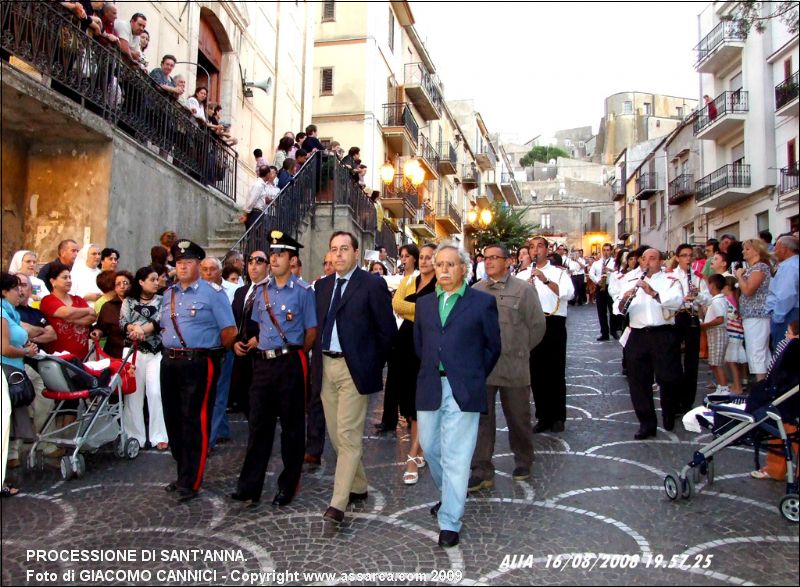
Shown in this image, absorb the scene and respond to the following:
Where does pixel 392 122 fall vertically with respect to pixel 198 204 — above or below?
above

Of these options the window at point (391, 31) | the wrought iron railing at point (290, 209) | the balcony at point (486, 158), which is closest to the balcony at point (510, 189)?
the balcony at point (486, 158)

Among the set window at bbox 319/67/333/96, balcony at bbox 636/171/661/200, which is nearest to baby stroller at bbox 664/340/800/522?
window at bbox 319/67/333/96

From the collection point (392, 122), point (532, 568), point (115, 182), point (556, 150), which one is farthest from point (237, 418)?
point (556, 150)

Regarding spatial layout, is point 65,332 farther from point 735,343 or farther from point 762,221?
point 762,221

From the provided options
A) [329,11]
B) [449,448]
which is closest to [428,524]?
[449,448]

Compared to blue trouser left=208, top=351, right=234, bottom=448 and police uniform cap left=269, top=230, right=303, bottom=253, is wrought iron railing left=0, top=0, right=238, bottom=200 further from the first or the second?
police uniform cap left=269, top=230, right=303, bottom=253

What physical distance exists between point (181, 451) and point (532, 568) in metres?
2.85

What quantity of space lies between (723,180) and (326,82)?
55.8ft

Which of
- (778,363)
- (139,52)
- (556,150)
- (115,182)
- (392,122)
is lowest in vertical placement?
(778,363)

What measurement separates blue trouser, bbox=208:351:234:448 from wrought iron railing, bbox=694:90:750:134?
2533 centimetres

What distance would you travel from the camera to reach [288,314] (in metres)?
5.06

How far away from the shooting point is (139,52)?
10.6m

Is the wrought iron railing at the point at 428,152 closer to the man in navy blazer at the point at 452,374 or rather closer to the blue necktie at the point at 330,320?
the blue necktie at the point at 330,320

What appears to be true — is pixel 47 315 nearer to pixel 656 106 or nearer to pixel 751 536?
pixel 751 536
